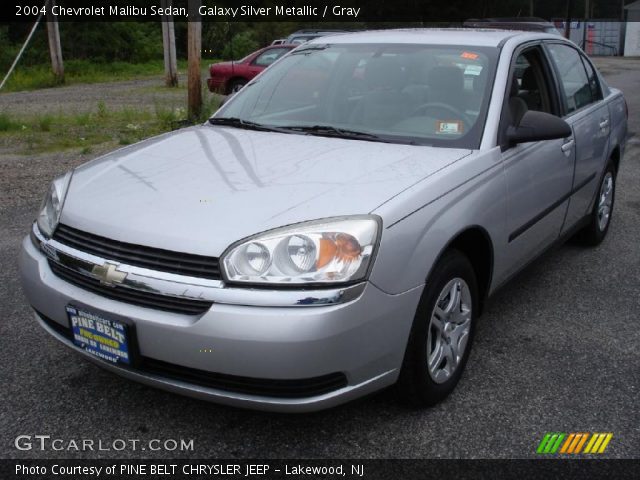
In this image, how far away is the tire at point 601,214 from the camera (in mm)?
4898

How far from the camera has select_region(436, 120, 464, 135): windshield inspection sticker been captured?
3268 millimetres

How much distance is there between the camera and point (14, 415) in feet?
9.32

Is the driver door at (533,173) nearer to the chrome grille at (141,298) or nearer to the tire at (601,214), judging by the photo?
the tire at (601,214)

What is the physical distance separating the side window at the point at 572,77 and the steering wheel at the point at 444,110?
1.16 meters

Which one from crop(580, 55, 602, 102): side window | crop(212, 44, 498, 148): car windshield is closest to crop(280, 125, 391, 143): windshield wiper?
crop(212, 44, 498, 148): car windshield

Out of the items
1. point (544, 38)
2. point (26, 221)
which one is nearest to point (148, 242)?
point (544, 38)

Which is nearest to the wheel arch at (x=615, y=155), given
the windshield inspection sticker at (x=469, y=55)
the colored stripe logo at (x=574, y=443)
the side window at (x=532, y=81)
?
the side window at (x=532, y=81)

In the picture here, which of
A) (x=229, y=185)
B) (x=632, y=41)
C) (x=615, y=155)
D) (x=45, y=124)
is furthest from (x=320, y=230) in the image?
(x=632, y=41)

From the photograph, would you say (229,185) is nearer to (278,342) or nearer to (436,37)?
(278,342)

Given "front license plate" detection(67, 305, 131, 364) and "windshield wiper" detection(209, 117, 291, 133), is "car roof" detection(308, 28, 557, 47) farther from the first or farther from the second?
"front license plate" detection(67, 305, 131, 364)

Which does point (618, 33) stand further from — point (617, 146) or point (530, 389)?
point (530, 389)

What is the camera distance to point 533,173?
3.47 meters

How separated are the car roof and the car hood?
92 centimetres

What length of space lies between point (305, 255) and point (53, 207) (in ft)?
4.05
